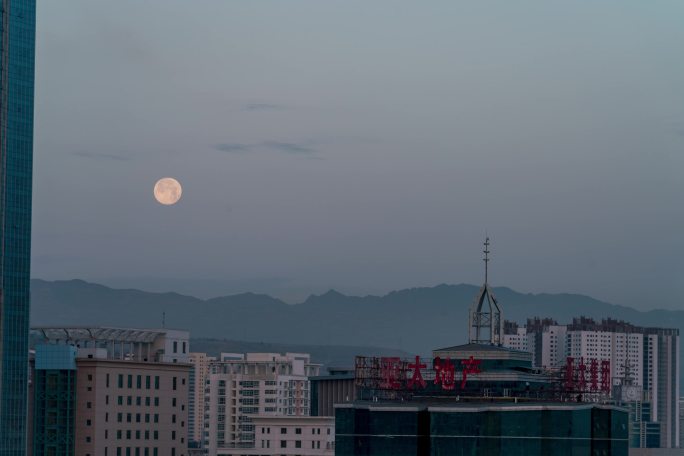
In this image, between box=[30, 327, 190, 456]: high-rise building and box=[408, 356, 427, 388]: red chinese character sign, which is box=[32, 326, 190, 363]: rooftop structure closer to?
box=[30, 327, 190, 456]: high-rise building

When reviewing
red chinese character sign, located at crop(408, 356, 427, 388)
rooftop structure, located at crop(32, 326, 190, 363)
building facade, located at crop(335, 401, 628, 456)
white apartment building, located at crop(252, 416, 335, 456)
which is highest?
rooftop structure, located at crop(32, 326, 190, 363)

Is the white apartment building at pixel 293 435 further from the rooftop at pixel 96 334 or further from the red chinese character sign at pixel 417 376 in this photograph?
the red chinese character sign at pixel 417 376

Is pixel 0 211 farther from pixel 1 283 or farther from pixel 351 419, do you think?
pixel 351 419

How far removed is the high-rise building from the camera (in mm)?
164000

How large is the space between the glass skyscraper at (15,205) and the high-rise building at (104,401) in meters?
6.80

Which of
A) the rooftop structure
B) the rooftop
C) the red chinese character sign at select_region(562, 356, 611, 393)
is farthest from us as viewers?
the rooftop

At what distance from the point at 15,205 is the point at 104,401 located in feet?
72.9

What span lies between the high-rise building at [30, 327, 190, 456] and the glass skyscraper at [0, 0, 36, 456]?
6797 mm

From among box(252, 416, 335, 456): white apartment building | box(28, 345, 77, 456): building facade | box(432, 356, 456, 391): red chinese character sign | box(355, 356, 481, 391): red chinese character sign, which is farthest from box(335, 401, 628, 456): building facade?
box(252, 416, 335, 456): white apartment building

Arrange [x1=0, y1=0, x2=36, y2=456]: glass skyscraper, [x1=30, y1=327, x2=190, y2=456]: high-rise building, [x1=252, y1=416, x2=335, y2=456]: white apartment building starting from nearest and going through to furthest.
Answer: [x1=0, y1=0, x2=36, y2=456]: glass skyscraper < [x1=30, y1=327, x2=190, y2=456]: high-rise building < [x1=252, y1=416, x2=335, y2=456]: white apartment building

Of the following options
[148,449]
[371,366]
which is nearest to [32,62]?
[148,449]

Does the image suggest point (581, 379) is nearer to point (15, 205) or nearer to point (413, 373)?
point (413, 373)

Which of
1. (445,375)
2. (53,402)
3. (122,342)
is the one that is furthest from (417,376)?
(122,342)

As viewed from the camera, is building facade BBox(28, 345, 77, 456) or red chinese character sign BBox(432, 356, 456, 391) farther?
building facade BBox(28, 345, 77, 456)
